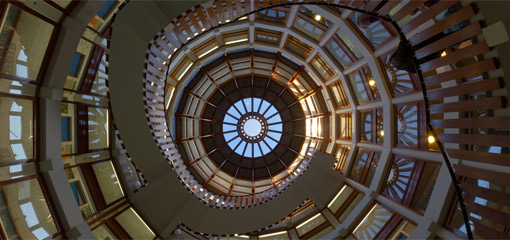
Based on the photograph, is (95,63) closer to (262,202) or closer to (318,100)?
(262,202)

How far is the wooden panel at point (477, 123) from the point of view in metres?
5.33

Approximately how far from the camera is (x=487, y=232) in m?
5.76

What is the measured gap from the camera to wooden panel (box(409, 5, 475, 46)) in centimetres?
509

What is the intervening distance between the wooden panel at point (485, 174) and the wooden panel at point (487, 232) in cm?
108

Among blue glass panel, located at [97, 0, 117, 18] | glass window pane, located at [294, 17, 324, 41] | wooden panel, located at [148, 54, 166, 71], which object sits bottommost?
wooden panel, located at [148, 54, 166, 71]

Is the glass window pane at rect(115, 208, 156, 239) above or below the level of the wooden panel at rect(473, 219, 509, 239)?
below

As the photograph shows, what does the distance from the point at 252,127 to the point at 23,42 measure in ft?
52.0

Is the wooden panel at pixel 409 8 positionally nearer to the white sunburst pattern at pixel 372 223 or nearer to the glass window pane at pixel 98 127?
the white sunburst pattern at pixel 372 223

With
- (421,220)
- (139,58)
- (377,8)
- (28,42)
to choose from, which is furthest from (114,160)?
(421,220)

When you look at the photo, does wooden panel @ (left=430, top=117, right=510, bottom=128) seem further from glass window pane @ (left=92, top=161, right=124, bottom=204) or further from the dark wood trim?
the dark wood trim

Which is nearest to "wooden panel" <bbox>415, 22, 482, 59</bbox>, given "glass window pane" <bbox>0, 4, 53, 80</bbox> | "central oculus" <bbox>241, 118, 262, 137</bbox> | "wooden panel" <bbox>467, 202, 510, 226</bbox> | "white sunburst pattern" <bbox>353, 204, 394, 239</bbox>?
"wooden panel" <bbox>467, 202, 510, 226</bbox>

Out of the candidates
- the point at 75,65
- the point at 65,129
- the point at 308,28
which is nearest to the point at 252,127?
the point at 308,28

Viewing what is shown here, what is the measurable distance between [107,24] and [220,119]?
42.5ft

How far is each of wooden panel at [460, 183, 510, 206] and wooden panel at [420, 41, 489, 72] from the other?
3070 millimetres
